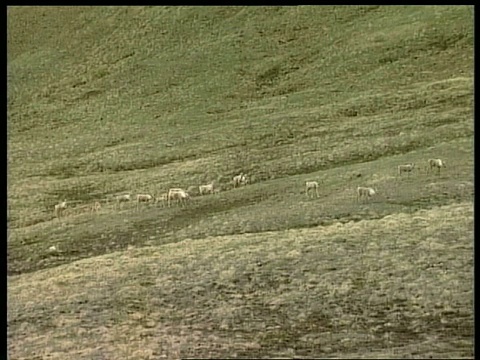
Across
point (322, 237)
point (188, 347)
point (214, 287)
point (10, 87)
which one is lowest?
point (188, 347)

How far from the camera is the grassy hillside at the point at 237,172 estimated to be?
1889 millimetres

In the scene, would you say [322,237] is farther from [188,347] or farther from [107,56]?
[107,56]

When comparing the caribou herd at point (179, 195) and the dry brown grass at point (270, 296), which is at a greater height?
the caribou herd at point (179, 195)

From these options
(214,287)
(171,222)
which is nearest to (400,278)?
(214,287)

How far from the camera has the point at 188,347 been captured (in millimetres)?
1910

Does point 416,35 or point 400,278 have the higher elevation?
point 416,35

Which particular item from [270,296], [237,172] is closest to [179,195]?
[237,172]

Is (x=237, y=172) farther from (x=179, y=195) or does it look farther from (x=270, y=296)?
(x=270, y=296)

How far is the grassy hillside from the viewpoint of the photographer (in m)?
1.89

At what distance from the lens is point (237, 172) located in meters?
1.96

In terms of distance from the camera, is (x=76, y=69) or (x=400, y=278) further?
(x=76, y=69)

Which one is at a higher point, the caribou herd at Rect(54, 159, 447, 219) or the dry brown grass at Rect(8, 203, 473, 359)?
the caribou herd at Rect(54, 159, 447, 219)

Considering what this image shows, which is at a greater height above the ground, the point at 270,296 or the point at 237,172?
the point at 237,172

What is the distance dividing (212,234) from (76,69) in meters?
0.62
